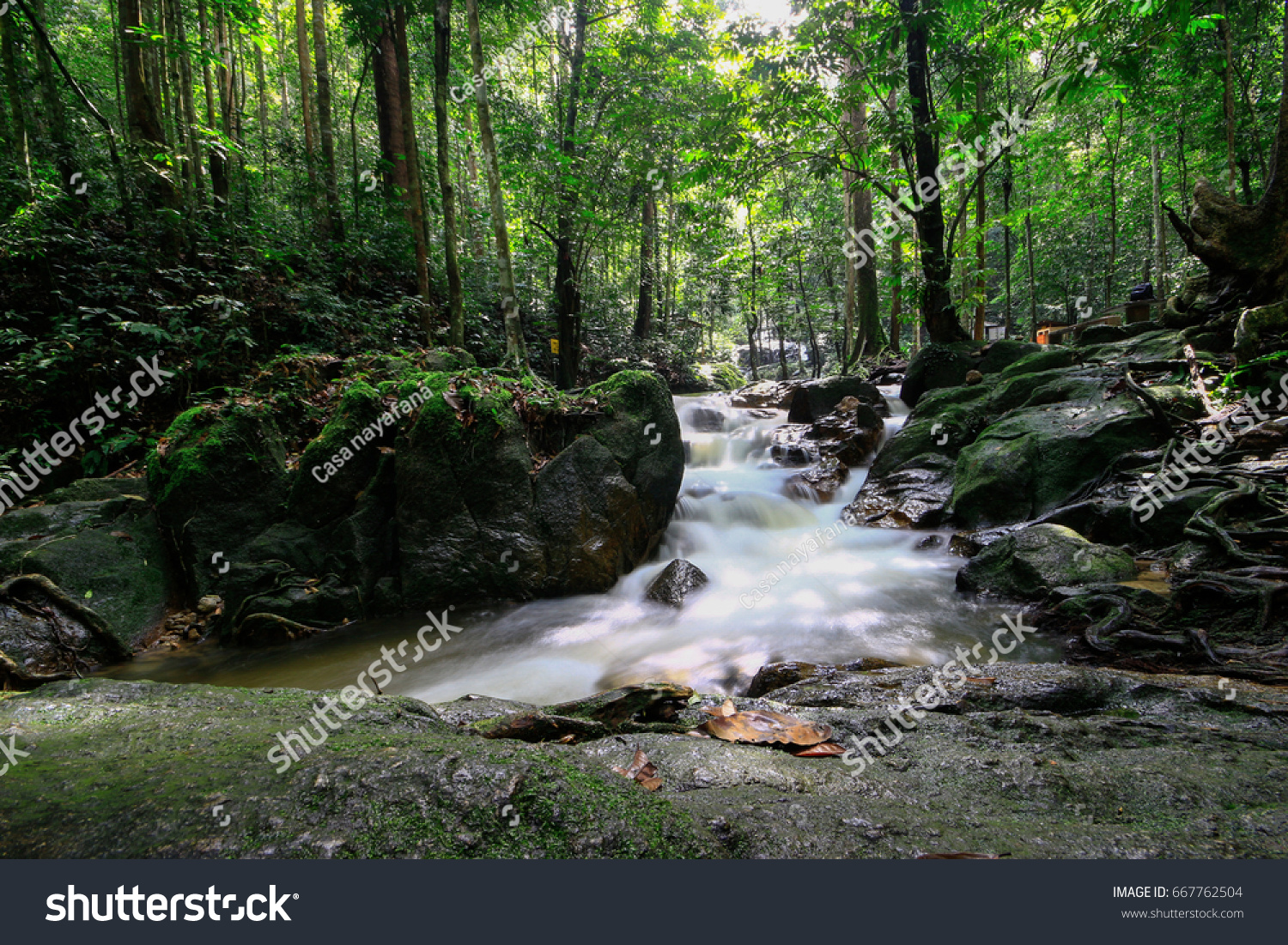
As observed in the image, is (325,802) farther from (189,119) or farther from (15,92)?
(189,119)

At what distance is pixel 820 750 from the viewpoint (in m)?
2.25

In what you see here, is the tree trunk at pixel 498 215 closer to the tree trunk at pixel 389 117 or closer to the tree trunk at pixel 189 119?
the tree trunk at pixel 189 119

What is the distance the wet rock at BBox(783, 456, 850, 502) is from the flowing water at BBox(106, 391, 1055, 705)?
167cm

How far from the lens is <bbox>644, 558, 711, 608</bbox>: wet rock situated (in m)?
5.99

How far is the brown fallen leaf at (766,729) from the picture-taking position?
2.34 m

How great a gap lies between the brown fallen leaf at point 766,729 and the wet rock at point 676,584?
10.9 feet

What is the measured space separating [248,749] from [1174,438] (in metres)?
8.03

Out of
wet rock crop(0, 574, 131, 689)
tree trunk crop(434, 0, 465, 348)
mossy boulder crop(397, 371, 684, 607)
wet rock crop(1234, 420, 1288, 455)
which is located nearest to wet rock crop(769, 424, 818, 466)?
mossy boulder crop(397, 371, 684, 607)

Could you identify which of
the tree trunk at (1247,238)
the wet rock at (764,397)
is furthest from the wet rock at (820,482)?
the tree trunk at (1247,238)

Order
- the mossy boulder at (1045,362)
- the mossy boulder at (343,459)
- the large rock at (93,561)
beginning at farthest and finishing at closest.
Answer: the mossy boulder at (1045,362)
the mossy boulder at (343,459)
the large rock at (93,561)

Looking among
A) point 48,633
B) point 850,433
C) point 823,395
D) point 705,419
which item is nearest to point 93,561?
point 48,633

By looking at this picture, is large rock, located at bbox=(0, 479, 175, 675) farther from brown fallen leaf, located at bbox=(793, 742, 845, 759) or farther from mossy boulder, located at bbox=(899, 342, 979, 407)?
mossy boulder, located at bbox=(899, 342, 979, 407)

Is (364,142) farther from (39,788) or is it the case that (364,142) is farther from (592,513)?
(39,788)

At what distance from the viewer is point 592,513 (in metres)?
6.34
